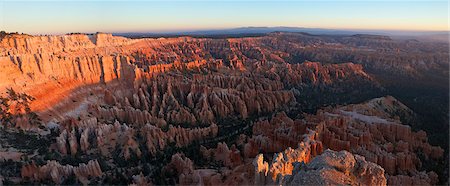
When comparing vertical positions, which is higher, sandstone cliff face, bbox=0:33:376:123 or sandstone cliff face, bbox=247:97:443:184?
sandstone cliff face, bbox=0:33:376:123

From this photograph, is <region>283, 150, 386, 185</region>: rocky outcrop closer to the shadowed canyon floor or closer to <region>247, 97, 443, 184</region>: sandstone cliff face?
the shadowed canyon floor

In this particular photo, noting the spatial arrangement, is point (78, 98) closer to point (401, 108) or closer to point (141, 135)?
point (141, 135)

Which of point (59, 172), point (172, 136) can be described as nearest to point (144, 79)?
point (172, 136)

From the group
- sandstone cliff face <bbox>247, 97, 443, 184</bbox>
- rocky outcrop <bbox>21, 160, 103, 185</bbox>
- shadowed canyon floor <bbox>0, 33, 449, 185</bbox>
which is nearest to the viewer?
rocky outcrop <bbox>21, 160, 103, 185</bbox>

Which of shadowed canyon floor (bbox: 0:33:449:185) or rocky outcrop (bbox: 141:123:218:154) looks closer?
shadowed canyon floor (bbox: 0:33:449:185)

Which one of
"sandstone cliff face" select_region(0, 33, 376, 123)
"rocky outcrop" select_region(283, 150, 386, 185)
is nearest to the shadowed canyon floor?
"rocky outcrop" select_region(283, 150, 386, 185)

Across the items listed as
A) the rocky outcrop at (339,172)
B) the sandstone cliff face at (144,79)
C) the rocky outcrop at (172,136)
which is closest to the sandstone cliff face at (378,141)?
the rocky outcrop at (172,136)

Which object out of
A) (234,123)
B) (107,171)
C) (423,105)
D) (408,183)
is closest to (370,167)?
(408,183)
